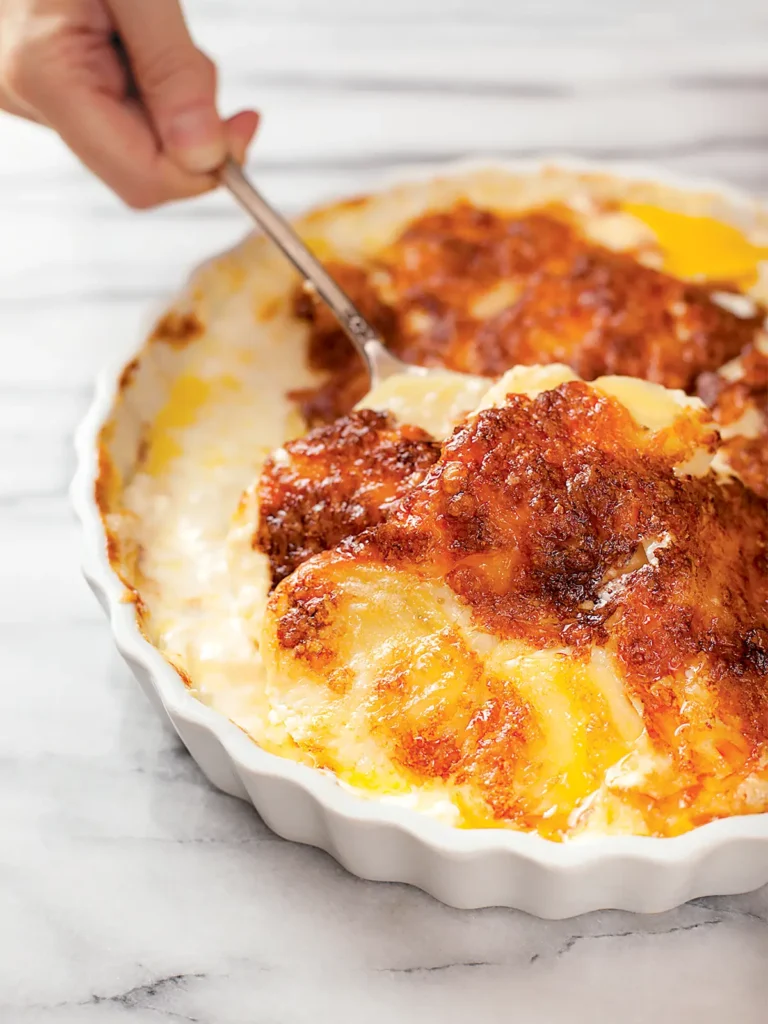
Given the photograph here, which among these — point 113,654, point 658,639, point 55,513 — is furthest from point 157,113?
point 658,639

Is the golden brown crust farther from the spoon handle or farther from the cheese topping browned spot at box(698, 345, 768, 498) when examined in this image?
the spoon handle

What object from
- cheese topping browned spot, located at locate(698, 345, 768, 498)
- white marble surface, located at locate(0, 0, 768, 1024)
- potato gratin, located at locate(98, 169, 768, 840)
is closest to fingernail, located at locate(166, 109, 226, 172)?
potato gratin, located at locate(98, 169, 768, 840)

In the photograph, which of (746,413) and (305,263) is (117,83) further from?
(746,413)

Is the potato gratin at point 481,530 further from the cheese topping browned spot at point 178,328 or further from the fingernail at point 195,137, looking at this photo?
the fingernail at point 195,137

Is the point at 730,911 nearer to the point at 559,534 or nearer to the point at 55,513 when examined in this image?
the point at 559,534

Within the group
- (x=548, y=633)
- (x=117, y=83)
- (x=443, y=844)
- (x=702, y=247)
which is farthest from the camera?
(x=702, y=247)

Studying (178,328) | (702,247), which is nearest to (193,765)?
(178,328)

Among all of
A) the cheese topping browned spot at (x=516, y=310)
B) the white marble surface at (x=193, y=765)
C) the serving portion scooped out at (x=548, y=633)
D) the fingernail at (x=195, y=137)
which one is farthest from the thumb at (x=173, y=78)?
the serving portion scooped out at (x=548, y=633)

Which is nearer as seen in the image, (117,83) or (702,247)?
(117,83)
